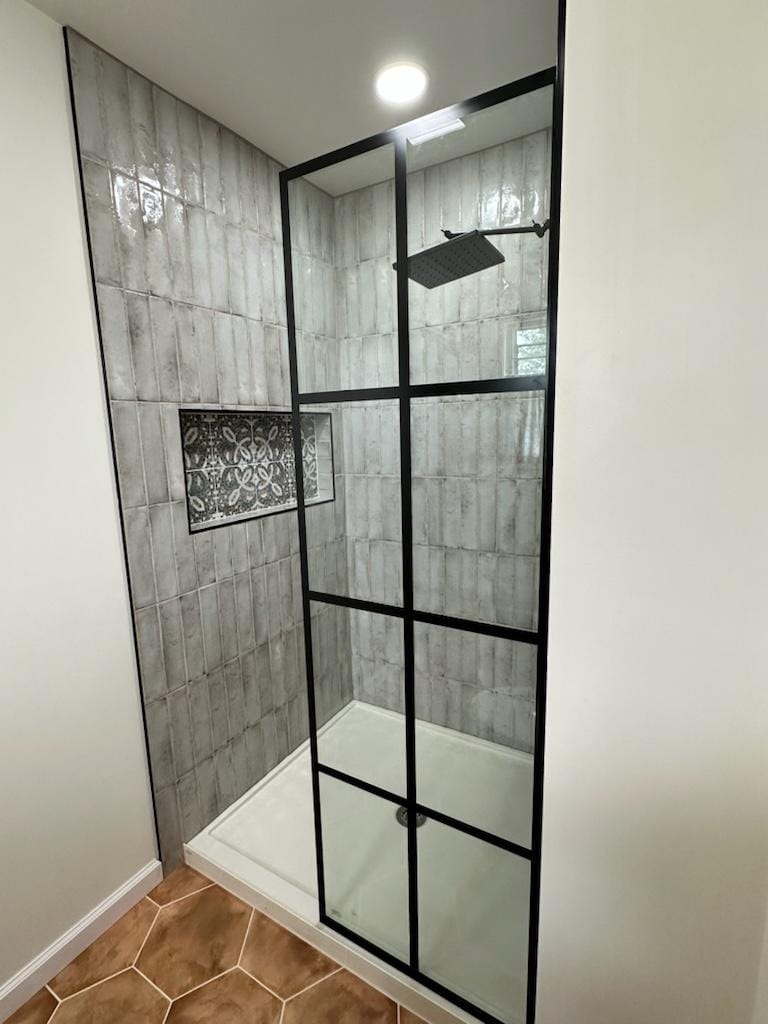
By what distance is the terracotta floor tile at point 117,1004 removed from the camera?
1227 millimetres

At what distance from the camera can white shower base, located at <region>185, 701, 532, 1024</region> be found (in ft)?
3.80

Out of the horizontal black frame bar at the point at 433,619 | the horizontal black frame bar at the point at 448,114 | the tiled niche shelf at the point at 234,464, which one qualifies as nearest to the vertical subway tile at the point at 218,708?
the tiled niche shelf at the point at 234,464

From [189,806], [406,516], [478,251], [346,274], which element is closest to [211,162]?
[346,274]

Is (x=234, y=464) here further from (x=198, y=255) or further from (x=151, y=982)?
(x=151, y=982)

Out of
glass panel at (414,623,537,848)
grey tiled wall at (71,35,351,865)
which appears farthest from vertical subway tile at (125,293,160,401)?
glass panel at (414,623,537,848)

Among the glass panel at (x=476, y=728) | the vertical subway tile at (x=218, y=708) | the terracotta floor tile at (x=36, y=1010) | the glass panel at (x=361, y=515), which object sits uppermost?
the glass panel at (x=361, y=515)

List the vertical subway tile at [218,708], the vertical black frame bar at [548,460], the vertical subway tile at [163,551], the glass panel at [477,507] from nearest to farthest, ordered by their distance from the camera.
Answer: the vertical black frame bar at [548,460] → the glass panel at [477,507] → the vertical subway tile at [163,551] → the vertical subway tile at [218,708]

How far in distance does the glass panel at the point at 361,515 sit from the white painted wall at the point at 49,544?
2.20 ft

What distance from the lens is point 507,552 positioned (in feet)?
3.60

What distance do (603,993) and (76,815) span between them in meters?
1.39

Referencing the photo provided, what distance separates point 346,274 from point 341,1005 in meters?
1.88

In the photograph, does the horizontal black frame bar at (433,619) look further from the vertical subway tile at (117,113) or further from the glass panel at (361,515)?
the vertical subway tile at (117,113)

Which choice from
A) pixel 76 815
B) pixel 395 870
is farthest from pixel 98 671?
pixel 395 870

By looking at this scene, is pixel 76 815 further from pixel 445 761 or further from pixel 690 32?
pixel 690 32
